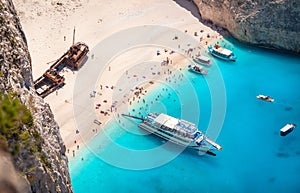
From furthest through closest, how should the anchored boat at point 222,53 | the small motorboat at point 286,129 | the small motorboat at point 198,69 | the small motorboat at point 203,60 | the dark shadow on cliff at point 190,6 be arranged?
1. the dark shadow on cliff at point 190,6
2. the anchored boat at point 222,53
3. the small motorboat at point 203,60
4. the small motorboat at point 198,69
5. the small motorboat at point 286,129

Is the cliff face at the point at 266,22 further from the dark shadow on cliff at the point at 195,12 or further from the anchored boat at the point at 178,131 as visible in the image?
the anchored boat at the point at 178,131

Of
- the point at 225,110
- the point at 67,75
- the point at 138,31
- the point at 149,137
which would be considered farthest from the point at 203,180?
the point at 138,31

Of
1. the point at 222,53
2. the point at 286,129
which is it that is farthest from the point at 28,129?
the point at 222,53

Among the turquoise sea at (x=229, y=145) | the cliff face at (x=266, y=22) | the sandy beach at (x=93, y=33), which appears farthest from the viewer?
the cliff face at (x=266, y=22)

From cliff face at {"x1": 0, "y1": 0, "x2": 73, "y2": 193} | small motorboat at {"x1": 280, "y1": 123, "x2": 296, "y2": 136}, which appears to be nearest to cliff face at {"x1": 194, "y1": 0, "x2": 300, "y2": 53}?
small motorboat at {"x1": 280, "y1": 123, "x2": 296, "y2": 136}

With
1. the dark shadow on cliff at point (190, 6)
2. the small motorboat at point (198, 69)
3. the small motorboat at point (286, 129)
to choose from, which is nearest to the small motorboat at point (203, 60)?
the small motorboat at point (198, 69)

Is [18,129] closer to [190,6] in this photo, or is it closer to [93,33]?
[93,33]
